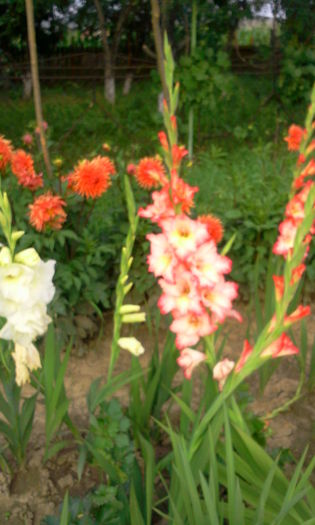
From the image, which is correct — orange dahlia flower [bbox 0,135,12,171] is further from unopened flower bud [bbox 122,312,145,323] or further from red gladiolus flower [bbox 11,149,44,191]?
unopened flower bud [bbox 122,312,145,323]

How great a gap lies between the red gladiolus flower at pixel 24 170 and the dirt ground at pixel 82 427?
72 cm

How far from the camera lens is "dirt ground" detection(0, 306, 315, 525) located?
1.78m

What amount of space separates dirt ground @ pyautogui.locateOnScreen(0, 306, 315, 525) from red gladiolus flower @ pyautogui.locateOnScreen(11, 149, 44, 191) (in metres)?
0.72

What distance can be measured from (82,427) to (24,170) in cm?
90

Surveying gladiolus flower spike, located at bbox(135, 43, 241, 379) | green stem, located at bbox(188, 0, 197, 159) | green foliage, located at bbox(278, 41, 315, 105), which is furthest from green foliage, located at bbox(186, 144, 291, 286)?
green foliage, located at bbox(278, 41, 315, 105)

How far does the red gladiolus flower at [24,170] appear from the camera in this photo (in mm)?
2254

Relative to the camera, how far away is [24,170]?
2287 millimetres

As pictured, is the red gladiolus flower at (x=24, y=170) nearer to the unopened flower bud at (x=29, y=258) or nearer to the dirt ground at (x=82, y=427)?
the dirt ground at (x=82, y=427)

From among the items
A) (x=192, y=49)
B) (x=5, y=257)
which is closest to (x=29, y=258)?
(x=5, y=257)

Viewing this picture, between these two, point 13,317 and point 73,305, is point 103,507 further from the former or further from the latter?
point 73,305

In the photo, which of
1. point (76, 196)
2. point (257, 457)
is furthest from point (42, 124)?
point (257, 457)

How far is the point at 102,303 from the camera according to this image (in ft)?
8.84

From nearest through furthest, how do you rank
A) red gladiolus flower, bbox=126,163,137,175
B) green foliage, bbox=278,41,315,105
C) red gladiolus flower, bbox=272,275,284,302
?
red gladiolus flower, bbox=272,275,284,302
red gladiolus flower, bbox=126,163,137,175
green foliage, bbox=278,41,315,105

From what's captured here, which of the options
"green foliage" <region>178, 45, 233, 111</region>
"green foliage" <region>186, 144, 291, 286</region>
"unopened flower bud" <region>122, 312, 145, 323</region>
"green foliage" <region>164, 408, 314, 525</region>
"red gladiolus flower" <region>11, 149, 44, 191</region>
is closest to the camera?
"green foliage" <region>164, 408, 314, 525</region>
